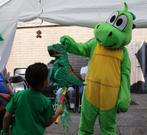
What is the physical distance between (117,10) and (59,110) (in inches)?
60.5

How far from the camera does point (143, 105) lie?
1130 centimetres

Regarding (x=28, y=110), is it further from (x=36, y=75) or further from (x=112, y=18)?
(x=112, y=18)

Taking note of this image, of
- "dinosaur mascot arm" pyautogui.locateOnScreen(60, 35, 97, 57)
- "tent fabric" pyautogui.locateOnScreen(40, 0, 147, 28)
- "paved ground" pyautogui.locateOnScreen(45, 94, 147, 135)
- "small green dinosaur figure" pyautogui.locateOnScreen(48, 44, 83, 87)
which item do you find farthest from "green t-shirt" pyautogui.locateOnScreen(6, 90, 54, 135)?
"paved ground" pyautogui.locateOnScreen(45, 94, 147, 135)

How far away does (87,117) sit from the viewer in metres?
5.14

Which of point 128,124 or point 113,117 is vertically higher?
point 113,117

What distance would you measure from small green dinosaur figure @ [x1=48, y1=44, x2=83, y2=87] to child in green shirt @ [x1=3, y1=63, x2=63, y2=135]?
25.8 inches

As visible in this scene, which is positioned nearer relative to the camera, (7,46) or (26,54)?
(7,46)

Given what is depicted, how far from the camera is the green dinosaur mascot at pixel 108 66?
15.8 feet

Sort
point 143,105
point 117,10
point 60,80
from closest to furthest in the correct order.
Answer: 1. point 60,80
2. point 117,10
3. point 143,105

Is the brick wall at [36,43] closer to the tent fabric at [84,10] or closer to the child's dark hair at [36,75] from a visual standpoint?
the tent fabric at [84,10]

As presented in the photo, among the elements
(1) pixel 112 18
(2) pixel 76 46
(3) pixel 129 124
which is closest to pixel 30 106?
(2) pixel 76 46

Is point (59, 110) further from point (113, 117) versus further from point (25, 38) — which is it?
point (25, 38)

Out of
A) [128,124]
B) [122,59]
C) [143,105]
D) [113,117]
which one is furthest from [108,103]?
[143,105]

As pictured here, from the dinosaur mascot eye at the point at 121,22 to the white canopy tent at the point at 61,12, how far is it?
0.12 m
